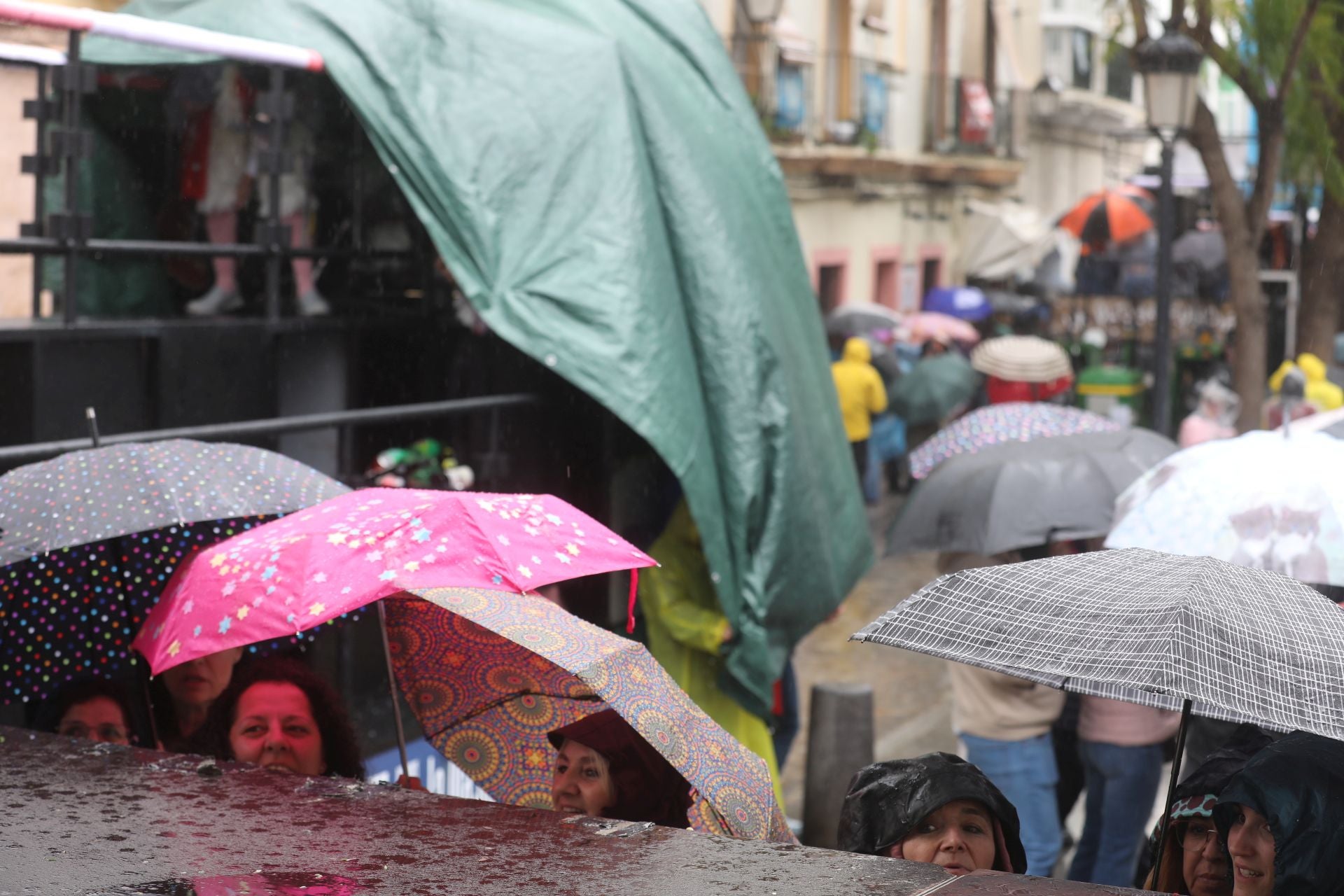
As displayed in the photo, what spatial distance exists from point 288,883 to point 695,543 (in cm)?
463

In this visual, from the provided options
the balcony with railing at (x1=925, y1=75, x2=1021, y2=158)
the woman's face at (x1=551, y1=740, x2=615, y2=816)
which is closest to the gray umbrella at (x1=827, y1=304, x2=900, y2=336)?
the balcony with railing at (x1=925, y1=75, x2=1021, y2=158)

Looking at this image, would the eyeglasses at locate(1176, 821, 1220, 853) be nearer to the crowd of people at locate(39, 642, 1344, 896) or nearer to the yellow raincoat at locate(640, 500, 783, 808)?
the crowd of people at locate(39, 642, 1344, 896)

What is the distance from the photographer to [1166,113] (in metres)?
10.7

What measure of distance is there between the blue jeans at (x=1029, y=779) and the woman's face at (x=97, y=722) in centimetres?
290

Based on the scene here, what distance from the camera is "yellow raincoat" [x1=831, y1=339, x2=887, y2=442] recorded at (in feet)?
52.4

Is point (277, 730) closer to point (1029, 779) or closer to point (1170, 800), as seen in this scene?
point (1170, 800)

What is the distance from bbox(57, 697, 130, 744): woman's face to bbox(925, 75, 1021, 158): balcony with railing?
2501cm

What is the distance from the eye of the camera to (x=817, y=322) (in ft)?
26.4

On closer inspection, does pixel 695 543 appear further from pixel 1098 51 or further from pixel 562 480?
pixel 1098 51

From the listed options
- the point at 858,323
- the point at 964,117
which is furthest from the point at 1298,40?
the point at 964,117

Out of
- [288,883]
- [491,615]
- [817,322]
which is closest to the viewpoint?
[288,883]

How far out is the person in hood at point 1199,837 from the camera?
3.73 m

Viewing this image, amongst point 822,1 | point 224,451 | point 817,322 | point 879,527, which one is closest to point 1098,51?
point 822,1

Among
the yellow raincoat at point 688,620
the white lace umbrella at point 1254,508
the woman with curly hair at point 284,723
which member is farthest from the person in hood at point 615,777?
the yellow raincoat at point 688,620
